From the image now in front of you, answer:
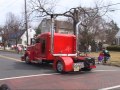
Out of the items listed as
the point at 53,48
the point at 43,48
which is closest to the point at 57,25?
the point at 43,48

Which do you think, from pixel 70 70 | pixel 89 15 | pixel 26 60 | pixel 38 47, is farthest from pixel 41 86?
pixel 89 15

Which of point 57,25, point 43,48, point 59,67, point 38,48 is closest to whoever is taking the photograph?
point 59,67

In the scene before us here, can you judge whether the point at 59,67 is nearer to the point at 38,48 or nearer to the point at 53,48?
the point at 53,48

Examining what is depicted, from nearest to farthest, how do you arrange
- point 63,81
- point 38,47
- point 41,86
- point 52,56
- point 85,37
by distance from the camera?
point 41,86
point 63,81
point 52,56
point 38,47
point 85,37

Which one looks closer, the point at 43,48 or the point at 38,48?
the point at 43,48

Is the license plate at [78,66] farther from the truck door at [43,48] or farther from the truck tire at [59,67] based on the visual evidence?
the truck door at [43,48]

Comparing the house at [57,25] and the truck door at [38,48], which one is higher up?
the house at [57,25]

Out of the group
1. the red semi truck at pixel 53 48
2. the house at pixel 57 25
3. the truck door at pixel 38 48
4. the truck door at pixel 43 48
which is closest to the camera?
the red semi truck at pixel 53 48

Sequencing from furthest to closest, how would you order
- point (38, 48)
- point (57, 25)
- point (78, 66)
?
point (57, 25)
point (38, 48)
point (78, 66)

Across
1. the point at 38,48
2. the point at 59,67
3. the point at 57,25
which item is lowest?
the point at 59,67

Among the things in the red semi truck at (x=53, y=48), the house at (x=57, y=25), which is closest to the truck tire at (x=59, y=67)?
the red semi truck at (x=53, y=48)

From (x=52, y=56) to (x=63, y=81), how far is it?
5.94m

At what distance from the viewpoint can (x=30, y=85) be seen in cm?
1292

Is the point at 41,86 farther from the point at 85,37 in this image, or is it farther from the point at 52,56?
the point at 85,37
